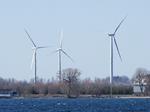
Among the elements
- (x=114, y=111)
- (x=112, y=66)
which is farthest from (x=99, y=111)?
(x=112, y=66)

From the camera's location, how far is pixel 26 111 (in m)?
131

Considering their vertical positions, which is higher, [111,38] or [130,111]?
[111,38]

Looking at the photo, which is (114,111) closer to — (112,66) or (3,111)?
(3,111)

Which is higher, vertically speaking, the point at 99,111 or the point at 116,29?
the point at 116,29

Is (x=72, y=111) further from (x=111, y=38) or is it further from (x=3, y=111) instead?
(x=111, y=38)

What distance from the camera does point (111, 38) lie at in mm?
198125

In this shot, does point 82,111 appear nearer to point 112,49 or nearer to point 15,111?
point 15,111

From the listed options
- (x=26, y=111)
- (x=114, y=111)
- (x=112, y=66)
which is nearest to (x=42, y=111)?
(x=26, y=111)

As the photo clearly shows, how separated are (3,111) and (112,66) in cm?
6257

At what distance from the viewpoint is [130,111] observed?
129m

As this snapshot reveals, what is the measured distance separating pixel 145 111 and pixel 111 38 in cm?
7259

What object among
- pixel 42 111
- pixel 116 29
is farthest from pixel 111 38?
pixel 42 111

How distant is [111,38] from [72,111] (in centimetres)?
7003

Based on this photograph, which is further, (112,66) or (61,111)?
(112,66)
